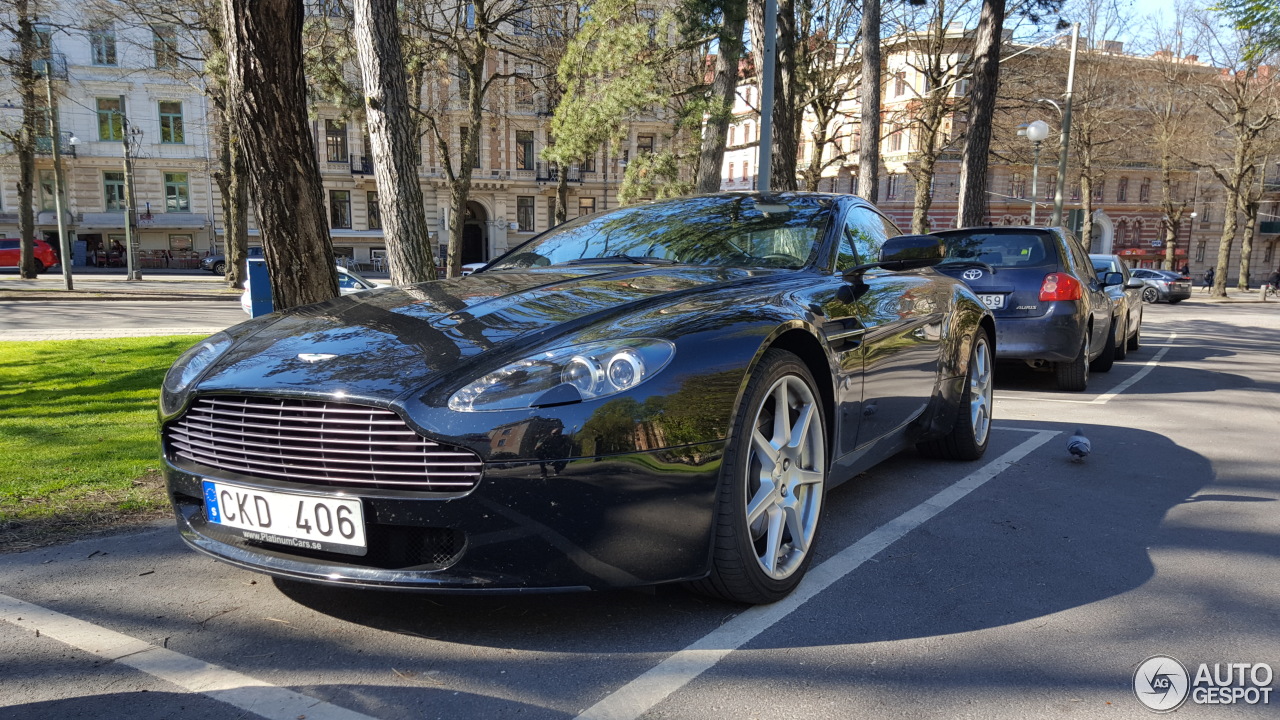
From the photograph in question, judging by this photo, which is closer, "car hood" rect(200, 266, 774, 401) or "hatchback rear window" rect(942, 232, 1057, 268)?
"car hood" rect(200, 266, 774, 401)

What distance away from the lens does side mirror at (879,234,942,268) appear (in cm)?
362

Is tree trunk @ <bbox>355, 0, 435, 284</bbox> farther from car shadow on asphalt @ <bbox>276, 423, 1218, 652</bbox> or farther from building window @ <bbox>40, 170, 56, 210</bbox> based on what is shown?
building window @ <bbox>40, 170, 56, 210</bbox>

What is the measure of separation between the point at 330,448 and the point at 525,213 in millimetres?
49645

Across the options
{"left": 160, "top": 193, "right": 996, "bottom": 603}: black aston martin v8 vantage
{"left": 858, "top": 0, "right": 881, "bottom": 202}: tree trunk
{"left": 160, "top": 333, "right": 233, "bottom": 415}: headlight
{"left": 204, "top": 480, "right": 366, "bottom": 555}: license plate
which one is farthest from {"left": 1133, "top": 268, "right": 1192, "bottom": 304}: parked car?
{"left": 204, "top": 480, "right": 366, "bottom": 555}: license plate

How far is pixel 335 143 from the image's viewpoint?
46.1 metres

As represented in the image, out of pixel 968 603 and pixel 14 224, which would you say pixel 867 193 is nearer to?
pixel 968 603

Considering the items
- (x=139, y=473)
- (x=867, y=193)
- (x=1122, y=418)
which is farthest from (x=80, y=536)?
(x=867, y=193)

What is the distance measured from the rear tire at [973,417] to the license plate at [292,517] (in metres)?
3.40

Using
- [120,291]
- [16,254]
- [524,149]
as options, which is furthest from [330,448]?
[524,149]

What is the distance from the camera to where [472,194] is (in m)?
49.0

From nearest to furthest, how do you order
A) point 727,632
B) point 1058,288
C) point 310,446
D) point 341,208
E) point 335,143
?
1. point 310,446
2. point 727,632
3. point 1058,288
4. point 335,143
5. point 341,208

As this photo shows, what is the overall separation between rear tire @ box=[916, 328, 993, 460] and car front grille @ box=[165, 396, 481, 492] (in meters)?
3.27

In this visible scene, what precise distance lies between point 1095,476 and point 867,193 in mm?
10305

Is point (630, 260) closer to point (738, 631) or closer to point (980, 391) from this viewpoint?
point (738, 631)
